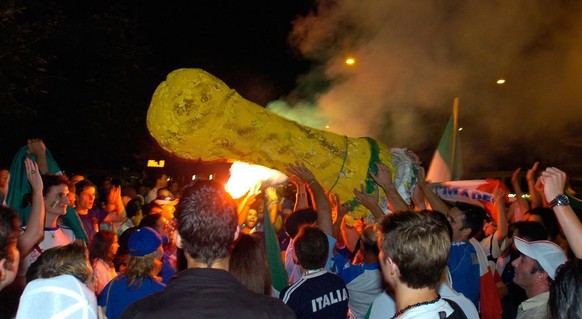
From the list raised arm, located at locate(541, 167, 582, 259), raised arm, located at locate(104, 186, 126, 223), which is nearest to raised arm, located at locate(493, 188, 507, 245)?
raised arm, located at locate(541, 167, 582, 259)

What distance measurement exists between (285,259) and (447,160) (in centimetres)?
210

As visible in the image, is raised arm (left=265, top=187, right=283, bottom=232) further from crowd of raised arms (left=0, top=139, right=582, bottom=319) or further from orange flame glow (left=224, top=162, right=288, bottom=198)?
orange flame glow (left=224, top=162, right=288, bottom=198)

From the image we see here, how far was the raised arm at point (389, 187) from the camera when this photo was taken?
4664mm

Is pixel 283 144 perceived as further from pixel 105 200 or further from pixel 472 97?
pixel 472 97

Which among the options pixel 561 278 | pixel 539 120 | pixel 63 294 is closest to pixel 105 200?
pixel 63 294

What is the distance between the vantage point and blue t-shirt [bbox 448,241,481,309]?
5125mm

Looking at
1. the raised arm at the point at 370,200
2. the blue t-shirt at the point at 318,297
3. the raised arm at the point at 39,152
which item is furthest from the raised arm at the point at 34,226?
the raised arm at the point at 370,200

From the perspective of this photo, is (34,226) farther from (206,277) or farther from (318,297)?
(206,277)

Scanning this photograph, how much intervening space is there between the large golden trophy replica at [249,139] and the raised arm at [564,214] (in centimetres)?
153

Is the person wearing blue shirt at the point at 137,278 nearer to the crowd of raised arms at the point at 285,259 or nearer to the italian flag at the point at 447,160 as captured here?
the crowd of raised arms at the point at 285,259

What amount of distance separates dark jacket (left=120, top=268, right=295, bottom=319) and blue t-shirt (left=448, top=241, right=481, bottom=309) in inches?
121

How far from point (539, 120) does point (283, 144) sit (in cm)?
1025

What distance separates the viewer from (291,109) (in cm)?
800

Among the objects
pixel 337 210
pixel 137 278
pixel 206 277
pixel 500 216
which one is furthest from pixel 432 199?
pixel 206 277
